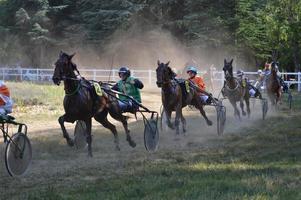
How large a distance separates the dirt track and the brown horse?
4.65 metres

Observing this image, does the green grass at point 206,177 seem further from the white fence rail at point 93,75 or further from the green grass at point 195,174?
the white fence rail at point 93,75

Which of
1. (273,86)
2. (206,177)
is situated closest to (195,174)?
(206,177)

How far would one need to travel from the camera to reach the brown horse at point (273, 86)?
23.4 m

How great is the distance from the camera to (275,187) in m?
7.91

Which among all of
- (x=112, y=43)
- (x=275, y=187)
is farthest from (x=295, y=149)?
(x=112, y=43)

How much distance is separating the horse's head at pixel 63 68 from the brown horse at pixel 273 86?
13579 millimetres

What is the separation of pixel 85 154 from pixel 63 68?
2045 millimetres

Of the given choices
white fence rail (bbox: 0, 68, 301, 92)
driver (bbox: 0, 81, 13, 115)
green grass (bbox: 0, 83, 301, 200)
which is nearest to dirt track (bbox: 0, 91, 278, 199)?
green grass (bbox: 0, 83, 301, 200)

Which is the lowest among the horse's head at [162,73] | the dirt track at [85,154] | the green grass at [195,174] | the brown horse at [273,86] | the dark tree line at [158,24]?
the dirt track at [85,154]

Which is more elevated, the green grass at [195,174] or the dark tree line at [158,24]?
the dark tree line at [158,24]

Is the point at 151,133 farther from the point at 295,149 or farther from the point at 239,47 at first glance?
the point at 239,47

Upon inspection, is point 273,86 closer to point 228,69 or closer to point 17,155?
point 228,69

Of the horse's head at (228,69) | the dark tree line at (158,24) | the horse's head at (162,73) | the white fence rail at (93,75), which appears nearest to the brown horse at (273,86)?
the horse's head at (228,69)

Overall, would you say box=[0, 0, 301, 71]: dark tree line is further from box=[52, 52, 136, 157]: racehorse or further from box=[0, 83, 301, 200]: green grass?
box=[52, 52, 136, 157]: racehorse
